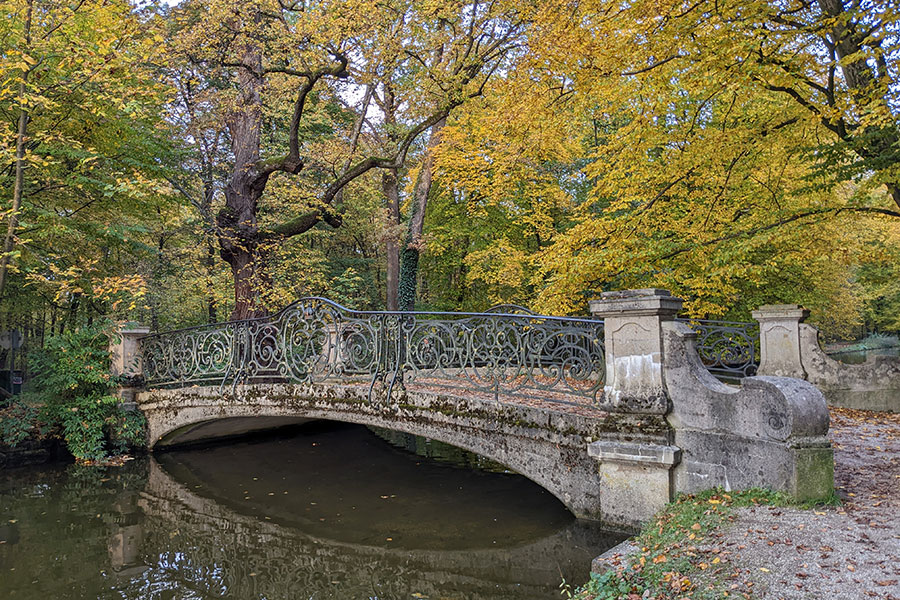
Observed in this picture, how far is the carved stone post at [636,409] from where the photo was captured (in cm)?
523

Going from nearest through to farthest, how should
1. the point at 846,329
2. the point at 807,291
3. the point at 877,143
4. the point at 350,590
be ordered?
the point at 350,590
the point at 877,143
the point at 807,291
the point at 846,329

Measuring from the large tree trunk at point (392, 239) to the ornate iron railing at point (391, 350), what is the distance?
443 centimetres

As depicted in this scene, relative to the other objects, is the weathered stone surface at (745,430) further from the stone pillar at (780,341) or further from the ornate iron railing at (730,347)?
the stone pillar at (780,341)

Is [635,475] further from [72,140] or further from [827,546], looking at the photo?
[72,140]

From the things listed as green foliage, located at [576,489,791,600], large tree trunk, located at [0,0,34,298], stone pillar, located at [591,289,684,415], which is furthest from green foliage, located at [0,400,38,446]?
green foliage, located at [576,489,791,600]

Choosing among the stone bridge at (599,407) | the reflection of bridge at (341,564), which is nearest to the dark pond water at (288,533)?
the reflection of bridge at (341,564)

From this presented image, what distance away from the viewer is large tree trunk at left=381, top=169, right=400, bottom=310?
14.6 meters

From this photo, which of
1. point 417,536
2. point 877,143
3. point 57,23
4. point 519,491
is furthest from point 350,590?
point 57,23

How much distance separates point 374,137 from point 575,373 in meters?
13.5

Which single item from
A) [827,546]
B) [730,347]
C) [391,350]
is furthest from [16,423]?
[730,347]

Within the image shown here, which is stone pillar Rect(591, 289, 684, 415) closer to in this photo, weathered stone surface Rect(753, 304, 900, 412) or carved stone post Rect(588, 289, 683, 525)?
carved stone post Rect(588, 289, 683, 525)

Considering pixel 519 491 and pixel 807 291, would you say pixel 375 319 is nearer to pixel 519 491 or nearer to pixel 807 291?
pixel 519 491

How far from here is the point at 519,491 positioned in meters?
7.97

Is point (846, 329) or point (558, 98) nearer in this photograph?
point (558, 98)
